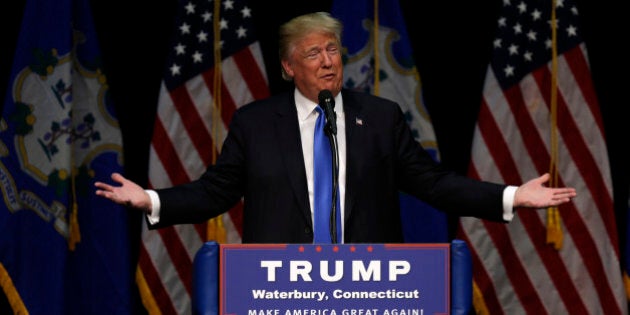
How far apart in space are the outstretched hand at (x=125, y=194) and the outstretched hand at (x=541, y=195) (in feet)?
3.14

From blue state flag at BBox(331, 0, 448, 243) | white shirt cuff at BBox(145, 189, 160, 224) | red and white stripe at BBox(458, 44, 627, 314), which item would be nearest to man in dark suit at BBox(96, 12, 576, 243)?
white shirt cuff at BBox(145, 189, 160, 224)

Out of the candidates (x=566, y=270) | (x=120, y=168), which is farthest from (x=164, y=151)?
(x=566, y=270)

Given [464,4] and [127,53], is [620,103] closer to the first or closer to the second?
[464,4]

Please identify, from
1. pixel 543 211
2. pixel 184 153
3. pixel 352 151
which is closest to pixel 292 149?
pixel 352 151

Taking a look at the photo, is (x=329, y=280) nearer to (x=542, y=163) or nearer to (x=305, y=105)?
(x=305, y=105)

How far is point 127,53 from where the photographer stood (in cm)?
509

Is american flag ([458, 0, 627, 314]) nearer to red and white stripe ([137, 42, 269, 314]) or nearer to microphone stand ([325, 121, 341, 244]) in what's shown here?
red and white stripe ([137, 42, 269, 314])

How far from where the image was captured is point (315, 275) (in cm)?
230

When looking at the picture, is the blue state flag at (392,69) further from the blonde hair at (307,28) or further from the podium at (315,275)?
the podium at (315,275)

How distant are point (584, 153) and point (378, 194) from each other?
2.25m

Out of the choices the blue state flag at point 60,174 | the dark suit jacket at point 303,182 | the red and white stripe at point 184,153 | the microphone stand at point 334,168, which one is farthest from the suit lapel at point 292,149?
the blue state flag at point 60,174

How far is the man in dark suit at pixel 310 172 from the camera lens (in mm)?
2854

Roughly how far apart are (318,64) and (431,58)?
2221 mm

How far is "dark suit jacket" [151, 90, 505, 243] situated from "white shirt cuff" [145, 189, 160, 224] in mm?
14
